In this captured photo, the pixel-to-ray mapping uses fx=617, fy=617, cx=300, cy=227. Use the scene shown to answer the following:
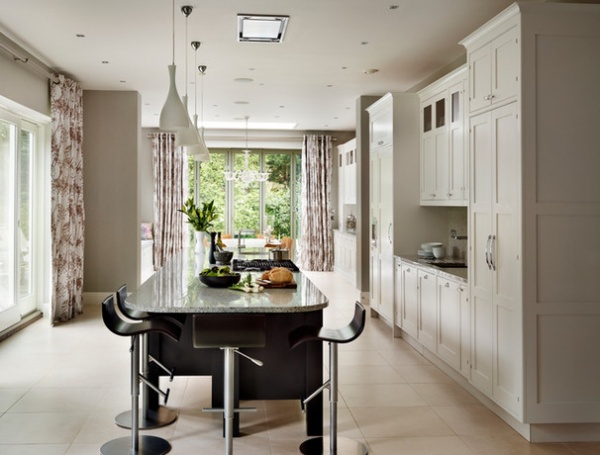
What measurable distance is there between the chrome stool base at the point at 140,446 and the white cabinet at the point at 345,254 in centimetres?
747

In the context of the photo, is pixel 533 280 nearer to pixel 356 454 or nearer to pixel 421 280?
pixel 356 454

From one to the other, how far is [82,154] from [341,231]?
228 inches

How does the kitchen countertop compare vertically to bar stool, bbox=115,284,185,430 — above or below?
above

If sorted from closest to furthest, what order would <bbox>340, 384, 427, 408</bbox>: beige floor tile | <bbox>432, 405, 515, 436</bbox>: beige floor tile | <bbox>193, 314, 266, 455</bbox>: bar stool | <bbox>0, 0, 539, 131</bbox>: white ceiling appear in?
<bbox>193, 314, 266, 455</bbox>: bar stool → <bbox>432, 405, 515, 436</bbox>: beige floor tile → <bbox>340, 384, 427, 408</bbox>: beige floor tile → <bbox>0, 0, 539, 131</bbox>: white ceiling

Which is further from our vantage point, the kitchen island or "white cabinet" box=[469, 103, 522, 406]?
"white cabinet" box=[469, 103, 522, 406]

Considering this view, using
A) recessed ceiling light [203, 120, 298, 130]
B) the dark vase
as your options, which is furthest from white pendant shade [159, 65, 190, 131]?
recessed ceiling light [203, 120, 298, 130]

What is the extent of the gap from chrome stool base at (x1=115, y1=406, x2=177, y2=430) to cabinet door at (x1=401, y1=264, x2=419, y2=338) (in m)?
2.74

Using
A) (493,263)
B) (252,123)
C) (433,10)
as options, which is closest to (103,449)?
(493,263)

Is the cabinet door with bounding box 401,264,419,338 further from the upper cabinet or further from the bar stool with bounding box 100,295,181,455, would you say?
the bar stool with bounding box 100,295,181,455

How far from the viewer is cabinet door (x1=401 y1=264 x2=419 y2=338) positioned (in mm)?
6016

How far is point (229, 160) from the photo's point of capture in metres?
13.6

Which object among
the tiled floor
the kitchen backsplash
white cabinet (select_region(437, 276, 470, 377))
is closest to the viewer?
the tiled floor

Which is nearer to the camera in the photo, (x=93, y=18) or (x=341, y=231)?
(x=93, y=18)

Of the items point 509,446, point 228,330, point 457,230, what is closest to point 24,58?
point 228,330
